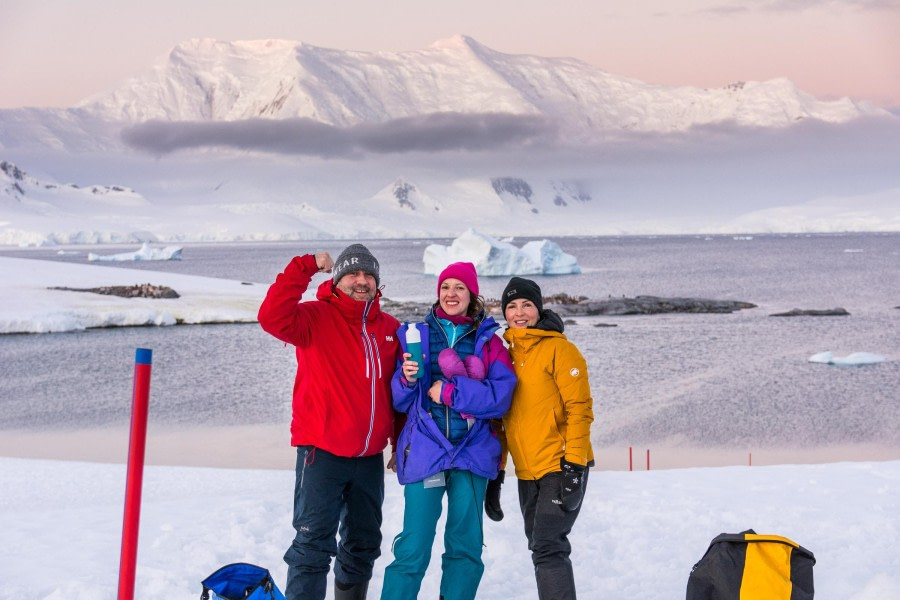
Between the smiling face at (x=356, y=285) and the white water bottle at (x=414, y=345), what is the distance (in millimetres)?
330

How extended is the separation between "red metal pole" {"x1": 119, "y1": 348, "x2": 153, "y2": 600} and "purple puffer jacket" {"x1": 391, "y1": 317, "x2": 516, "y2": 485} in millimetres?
1300

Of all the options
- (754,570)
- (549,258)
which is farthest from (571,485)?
(549,258)

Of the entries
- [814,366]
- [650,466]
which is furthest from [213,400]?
[814,366]

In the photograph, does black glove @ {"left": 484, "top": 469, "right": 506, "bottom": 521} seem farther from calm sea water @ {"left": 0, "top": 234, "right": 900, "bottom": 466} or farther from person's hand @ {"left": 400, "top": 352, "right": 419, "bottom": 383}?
calm sea water @ {"left": 0, "top": 234, "right": 900, "bottom": 466}

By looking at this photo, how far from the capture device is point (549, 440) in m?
3.88

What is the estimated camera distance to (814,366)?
22.4m

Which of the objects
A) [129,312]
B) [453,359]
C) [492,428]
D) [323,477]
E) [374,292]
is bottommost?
[323,477]

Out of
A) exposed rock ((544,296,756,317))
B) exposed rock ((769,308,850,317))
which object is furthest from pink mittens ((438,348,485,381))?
exposed rock ((769,308,850,317))

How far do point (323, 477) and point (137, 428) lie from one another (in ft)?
4.10

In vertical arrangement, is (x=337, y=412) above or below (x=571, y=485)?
above

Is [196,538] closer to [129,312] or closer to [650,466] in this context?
[650,466]

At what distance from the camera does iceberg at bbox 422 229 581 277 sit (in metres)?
60.5

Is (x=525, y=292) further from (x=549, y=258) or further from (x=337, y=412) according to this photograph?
(x=549, y=258)

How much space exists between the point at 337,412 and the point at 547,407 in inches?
37.5
